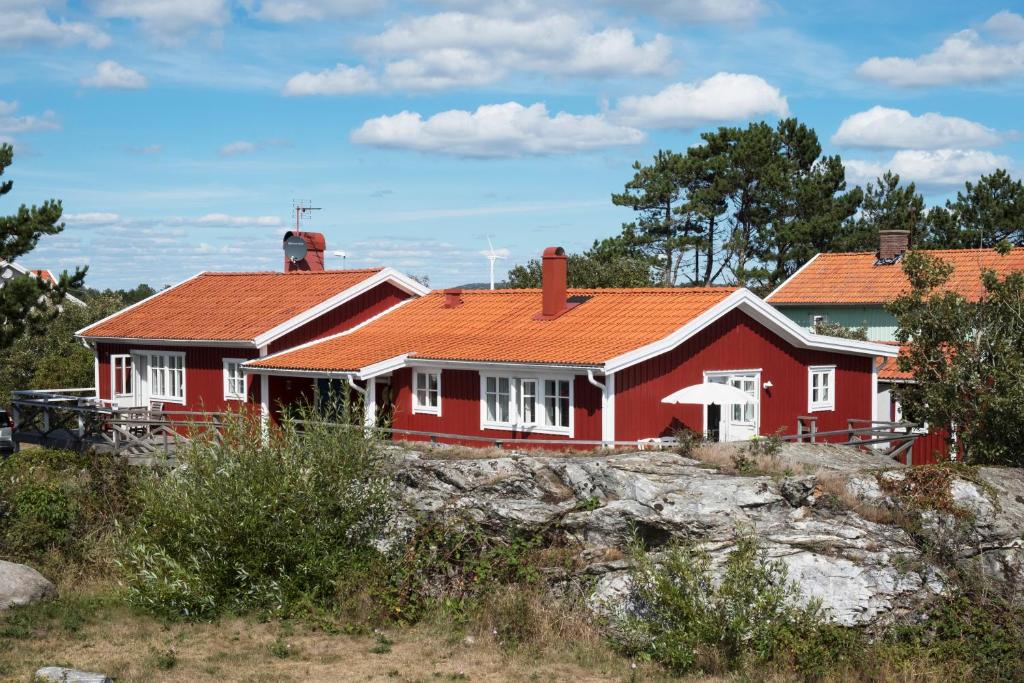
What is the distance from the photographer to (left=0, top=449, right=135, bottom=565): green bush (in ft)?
59.3

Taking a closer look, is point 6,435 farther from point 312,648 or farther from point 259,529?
point 312,648

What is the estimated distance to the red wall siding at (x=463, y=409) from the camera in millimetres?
22938

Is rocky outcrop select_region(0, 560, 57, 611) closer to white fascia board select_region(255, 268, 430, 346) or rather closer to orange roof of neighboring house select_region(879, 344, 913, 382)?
white fascia board select_region(255, 268, 430, 346)

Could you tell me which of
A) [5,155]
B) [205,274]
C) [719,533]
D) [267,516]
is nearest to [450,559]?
[267,516]

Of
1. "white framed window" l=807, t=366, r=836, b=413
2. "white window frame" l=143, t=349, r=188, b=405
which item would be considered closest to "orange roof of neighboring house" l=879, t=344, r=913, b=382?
"white framed window" l=807, t=366, r=836, b=413

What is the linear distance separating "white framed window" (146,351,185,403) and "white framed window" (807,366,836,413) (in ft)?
52.9

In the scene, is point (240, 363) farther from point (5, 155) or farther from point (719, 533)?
point (719, 533)

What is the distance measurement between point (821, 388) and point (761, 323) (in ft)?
8.96

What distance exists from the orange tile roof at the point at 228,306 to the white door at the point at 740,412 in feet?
36.0

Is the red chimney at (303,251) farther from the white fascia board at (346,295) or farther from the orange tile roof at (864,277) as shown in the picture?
the orange tile roof at (864,277)

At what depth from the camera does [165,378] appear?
31078mm

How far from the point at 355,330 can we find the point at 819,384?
12.0 m

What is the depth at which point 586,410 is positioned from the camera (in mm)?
Result: 22969

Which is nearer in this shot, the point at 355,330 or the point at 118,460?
the point at 118,460
